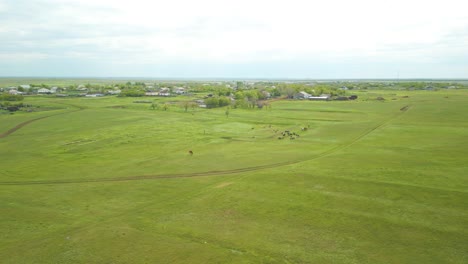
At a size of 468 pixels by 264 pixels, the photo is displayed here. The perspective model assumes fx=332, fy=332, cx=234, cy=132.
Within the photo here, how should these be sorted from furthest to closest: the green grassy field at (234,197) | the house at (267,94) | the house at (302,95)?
1. the house at (267,94)
2. the house at (302,95)
3. the green grassy field at (234,197)

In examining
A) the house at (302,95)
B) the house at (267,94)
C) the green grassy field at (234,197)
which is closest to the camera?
the green grassy field at (234,197)

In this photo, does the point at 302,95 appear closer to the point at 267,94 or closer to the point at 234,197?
the point at 267,94

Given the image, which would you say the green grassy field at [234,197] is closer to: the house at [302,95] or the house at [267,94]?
the house at [302,95]

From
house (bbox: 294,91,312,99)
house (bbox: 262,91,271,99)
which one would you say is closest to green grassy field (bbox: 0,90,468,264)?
house (bbox: 294,91,312,99)

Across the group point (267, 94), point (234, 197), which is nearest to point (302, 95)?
point (267, 94)

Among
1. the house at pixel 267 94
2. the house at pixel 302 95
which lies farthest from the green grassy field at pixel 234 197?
the house at pixel 267 94

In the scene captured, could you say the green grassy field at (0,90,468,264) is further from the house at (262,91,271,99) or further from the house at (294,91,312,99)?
the house at (262,91,271,99)

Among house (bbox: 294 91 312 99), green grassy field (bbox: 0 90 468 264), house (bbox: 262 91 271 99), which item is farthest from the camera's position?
house (bbox: 262 91 271 99)

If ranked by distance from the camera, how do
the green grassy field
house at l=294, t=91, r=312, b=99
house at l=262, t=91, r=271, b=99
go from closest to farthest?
the green grassy field < house at l=294, t=91, r=312, b=99 < house at l=262, t=91, r=271, b=99
